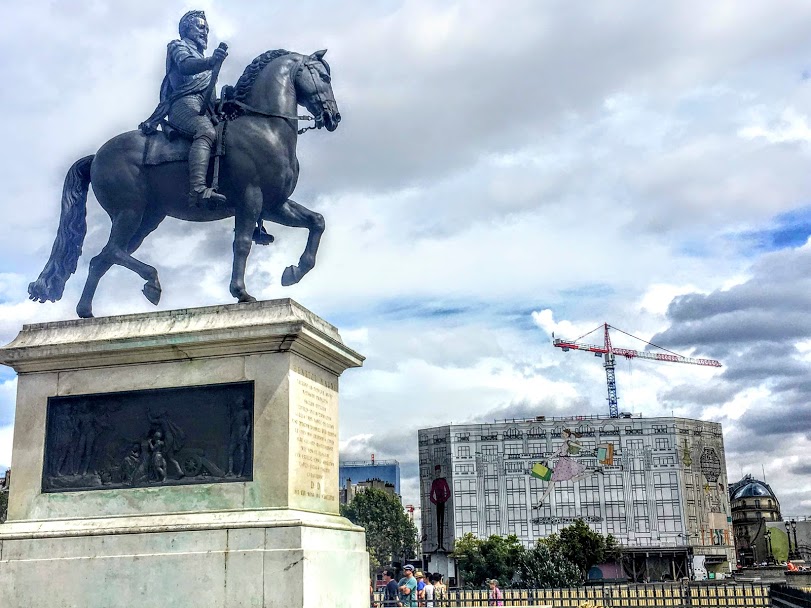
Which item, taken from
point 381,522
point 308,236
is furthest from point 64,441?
point 381,522

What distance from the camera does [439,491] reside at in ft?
357

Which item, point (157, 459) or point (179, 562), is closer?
point (179, 562)

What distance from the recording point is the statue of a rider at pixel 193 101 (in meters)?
10.6

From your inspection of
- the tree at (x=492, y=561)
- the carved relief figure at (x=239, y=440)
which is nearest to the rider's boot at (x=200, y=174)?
the carved relief figure at (x=239, y=440)

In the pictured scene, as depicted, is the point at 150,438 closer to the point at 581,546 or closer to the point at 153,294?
the point at 153,294

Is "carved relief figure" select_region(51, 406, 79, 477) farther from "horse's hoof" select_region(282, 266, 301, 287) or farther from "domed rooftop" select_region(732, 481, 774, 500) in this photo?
"domed rooftop" select_region(732, 481, 774, 500)

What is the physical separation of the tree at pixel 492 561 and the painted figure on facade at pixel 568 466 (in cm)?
2069

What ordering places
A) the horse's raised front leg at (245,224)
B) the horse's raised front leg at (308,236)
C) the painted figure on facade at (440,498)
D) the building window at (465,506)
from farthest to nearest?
1. the painted figure on facade at (440,498)
2. the building window at (465,506)
3. the horse's raised front leg at (308,236)
4. the horse's raised front leg at (245,224)

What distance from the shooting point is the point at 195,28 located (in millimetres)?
11742

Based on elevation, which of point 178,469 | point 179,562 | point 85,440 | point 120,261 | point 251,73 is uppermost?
point 251,73

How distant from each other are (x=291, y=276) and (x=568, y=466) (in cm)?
9905

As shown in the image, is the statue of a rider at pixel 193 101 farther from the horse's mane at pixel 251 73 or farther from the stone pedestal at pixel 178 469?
the stone pedestal at pixel 178 469

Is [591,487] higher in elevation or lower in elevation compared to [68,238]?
higher

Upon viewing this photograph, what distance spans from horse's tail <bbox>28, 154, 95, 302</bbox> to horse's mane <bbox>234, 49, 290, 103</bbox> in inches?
89.4
